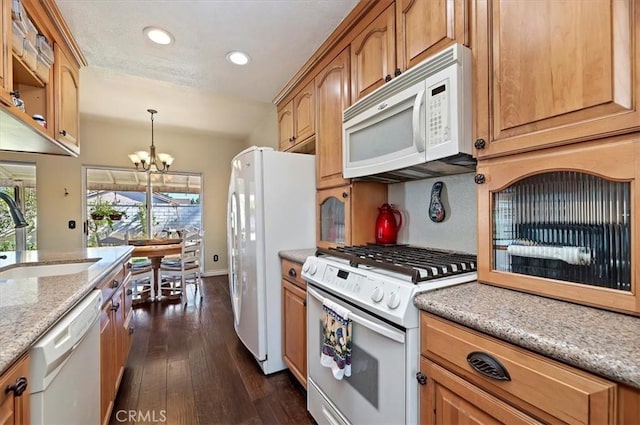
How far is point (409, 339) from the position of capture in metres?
1.00

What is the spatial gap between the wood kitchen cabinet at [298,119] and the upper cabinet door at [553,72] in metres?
1.37

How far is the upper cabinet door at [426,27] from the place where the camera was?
1.18 meters

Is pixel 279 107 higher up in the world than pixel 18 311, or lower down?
higher up

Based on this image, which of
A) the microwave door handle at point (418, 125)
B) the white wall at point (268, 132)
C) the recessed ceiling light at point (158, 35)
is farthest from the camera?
the white wall at point (268, 132)

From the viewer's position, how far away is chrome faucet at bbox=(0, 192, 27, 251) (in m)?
1.71

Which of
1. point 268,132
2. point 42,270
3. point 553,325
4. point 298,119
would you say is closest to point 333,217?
point 298,119

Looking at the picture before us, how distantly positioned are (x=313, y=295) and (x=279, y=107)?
210 centimetres

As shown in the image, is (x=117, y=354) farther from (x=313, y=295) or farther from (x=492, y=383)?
(x=492, y=383)

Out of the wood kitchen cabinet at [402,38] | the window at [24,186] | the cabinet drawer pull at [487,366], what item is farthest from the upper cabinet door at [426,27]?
the window at [24,186]

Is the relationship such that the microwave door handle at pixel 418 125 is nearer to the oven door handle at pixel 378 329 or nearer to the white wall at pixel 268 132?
the oven door handle at pixel 378 329

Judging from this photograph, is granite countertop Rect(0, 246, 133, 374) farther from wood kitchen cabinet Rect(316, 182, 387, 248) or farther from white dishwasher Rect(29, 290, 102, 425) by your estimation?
wood kitchen cabinet Rect(316, 182, 387, 248)

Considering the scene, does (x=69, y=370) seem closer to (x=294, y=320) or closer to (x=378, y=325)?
(x=378, y=325)

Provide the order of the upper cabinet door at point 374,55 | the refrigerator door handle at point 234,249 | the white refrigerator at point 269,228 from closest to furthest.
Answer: the upper cabinet door at point 374,55, the white refrigerator at point 269,228, the refrigerator door handle at point 234,249

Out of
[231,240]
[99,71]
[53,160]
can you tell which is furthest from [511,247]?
[53,160]
